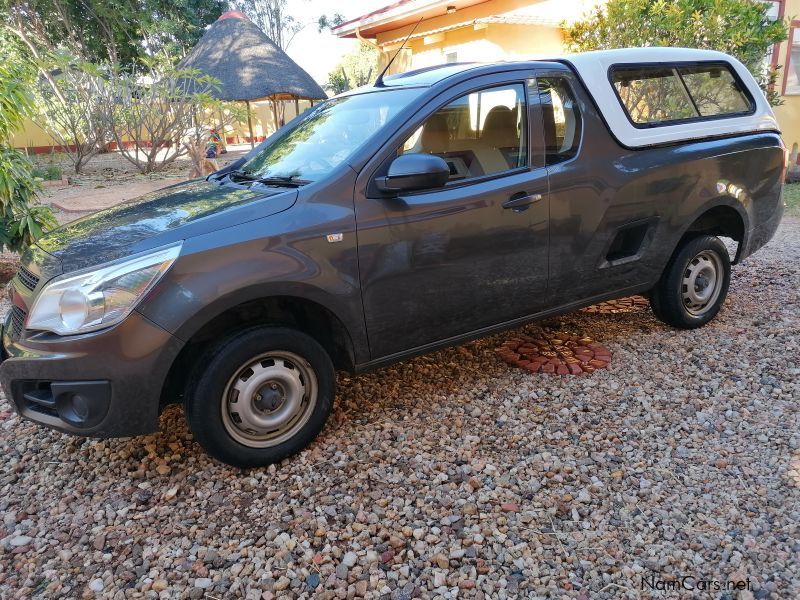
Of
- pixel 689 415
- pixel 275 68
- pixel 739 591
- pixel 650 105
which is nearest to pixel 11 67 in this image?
pixel 650 105

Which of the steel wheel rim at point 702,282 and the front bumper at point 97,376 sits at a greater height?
the front bumper at point 97,376

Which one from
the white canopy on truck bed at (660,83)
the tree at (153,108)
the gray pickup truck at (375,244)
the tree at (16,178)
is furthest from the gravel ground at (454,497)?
the tree at (153,108)

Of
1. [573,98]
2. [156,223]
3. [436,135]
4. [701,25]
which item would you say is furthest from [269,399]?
[701,25]

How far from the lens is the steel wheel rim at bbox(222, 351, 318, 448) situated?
2.66 m

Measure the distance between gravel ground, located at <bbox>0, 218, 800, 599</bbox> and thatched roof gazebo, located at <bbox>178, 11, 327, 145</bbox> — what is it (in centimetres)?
1331

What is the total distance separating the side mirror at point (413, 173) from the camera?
2746 mm

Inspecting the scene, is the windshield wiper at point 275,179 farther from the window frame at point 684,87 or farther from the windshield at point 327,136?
the window frame at point 684,87

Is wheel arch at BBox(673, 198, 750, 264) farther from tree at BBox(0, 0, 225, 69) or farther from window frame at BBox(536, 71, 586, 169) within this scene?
tree at BBox(0, 0, 225, 69)

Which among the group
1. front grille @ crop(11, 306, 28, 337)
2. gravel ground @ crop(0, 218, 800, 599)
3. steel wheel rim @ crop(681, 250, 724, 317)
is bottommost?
gravel ground @ crop(0, 218, 800, 599)

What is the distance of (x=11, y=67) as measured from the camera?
4.91 metres

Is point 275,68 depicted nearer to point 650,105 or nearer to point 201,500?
point 650,105

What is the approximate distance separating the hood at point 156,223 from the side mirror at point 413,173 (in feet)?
1.51

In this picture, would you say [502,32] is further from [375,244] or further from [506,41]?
[375,244]

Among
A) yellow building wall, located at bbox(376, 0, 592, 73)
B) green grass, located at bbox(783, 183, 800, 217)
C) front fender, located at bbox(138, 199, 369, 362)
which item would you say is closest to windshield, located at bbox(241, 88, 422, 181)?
front fender, located at bbox(138, 199, 369, 362)
